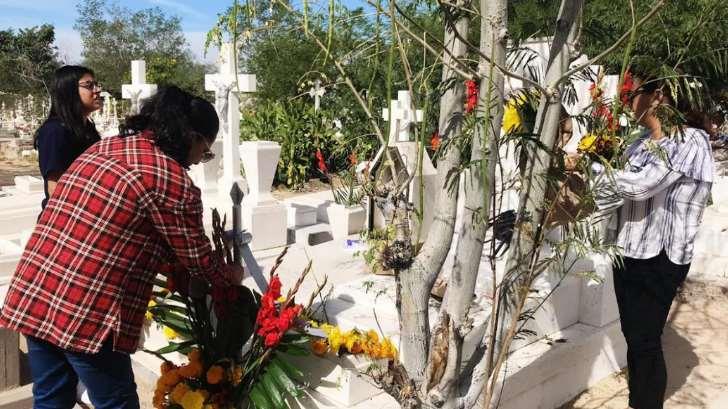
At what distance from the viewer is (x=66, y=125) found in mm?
2816

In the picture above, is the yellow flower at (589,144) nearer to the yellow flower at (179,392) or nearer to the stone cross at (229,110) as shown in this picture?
the yellow flower at (179,392)

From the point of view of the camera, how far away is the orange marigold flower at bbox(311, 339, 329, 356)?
2414 mm

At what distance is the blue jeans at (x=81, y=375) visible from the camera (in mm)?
1931

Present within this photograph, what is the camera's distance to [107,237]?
181cm

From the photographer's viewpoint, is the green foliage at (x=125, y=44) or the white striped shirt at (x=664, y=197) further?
the green foliage at (x=125, y=44)

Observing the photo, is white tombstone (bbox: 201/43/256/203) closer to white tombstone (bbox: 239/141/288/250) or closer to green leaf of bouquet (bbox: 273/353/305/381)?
white tombstone (bbox: 239/141/288/250)

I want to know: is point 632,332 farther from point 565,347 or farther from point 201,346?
point 201,346

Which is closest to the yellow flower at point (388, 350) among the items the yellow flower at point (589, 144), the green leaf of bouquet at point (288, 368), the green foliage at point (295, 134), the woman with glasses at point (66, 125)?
the green leaf of bouquet at point (288, 368)

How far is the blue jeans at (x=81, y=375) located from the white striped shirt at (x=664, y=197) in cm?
169

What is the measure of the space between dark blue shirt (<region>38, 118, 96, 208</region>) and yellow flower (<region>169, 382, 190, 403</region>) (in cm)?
112

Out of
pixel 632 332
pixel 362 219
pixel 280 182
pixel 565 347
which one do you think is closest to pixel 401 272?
pixel 632 332

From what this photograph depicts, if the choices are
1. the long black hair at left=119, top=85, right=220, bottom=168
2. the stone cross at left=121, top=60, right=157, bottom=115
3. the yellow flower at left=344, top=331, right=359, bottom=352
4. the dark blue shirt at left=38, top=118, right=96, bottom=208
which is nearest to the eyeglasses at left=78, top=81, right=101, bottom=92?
the dark blue shirt at left=38, top=118, right=96, bottom=208

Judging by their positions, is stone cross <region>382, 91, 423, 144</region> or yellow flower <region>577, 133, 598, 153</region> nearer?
yellow flower <region>577, 133, 598, 153</region>

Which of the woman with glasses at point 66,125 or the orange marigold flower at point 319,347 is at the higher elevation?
the woman with glasses at point 66,125
